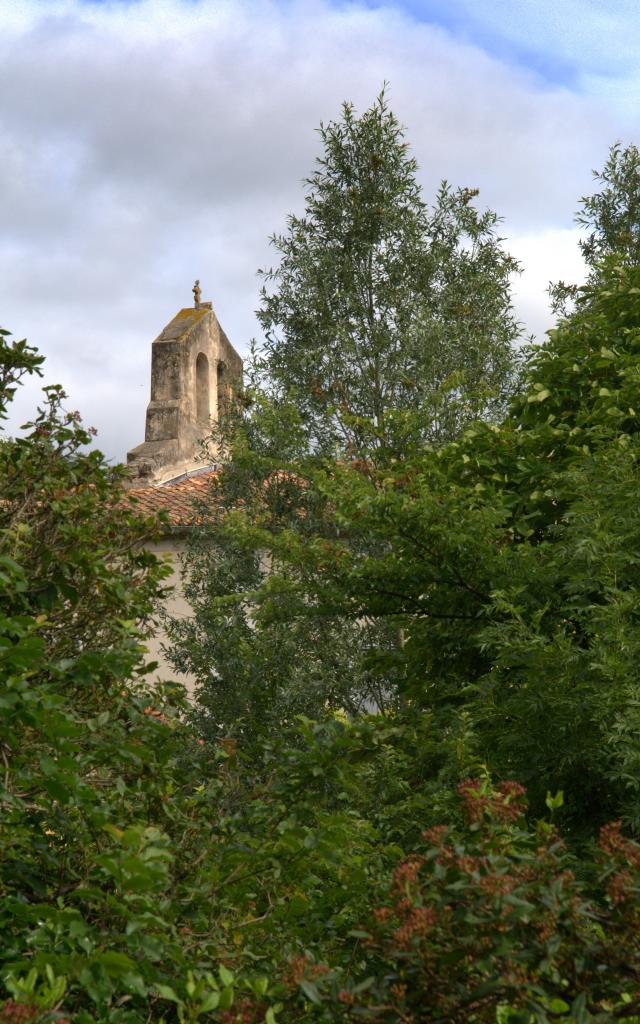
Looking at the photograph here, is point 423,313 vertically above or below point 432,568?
above

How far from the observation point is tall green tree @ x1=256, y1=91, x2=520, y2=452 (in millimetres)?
15930

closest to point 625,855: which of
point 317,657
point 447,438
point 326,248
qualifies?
point 317,657

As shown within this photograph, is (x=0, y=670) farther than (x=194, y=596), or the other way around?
(x=194, y=596)

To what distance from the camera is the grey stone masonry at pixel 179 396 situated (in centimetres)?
2480

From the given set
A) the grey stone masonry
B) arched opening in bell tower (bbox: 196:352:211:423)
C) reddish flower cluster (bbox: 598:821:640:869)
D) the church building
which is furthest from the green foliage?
arched opening in bell tower (bbox: 196:352:211:423)

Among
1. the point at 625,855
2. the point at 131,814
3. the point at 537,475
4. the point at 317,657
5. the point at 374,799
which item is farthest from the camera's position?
the point at 317,657

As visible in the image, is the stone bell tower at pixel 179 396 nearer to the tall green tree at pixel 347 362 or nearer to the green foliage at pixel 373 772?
the tall green tree at pixel 347 362

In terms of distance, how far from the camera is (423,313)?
627 inches

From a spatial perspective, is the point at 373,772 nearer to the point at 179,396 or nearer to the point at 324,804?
the point at 324,804

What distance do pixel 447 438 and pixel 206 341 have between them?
1266 cm

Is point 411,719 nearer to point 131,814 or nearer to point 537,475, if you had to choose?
point 537,475

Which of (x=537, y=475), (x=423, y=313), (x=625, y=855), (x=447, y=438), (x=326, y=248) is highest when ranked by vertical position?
(x=326, y=248)

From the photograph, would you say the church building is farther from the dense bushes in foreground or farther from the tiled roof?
the dense bushes in foreground

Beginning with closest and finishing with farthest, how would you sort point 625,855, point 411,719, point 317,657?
point 625,855, point 411,719, point 317,657
